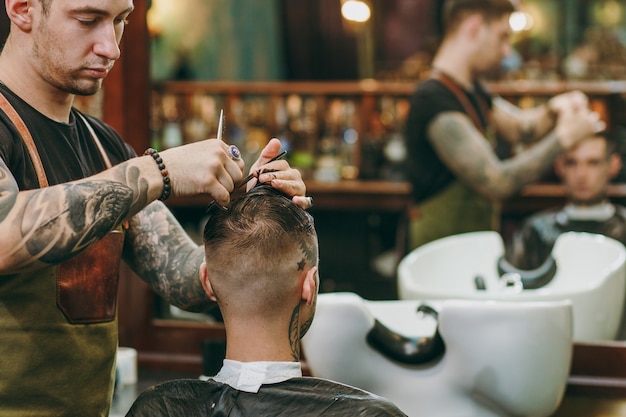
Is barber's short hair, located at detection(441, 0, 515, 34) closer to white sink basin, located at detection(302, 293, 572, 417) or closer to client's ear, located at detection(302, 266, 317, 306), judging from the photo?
white sink basin, located at detection(302, 293, 572, 417)

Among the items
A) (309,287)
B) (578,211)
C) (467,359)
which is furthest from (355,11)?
(309,287)

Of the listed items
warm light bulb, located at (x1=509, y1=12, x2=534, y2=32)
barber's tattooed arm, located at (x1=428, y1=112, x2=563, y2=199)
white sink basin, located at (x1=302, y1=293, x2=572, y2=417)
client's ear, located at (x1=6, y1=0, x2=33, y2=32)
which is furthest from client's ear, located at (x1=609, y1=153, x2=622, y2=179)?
client's ear, located at (x1=6, y1=0, x2=33, y2=32)

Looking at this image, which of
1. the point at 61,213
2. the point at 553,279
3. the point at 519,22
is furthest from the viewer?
the point at 519,22

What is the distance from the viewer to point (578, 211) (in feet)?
9.12

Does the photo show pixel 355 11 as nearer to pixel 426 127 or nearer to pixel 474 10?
pixel 474 10

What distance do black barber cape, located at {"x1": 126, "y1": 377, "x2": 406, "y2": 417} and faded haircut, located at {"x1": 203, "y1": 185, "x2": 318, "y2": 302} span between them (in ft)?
0.54

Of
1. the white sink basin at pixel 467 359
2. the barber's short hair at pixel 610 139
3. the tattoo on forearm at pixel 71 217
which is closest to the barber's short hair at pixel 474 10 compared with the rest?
the barber's short hair at pixel 610 139

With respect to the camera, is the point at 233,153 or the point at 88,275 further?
the point at 88,275

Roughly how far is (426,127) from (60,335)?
1.57 meters

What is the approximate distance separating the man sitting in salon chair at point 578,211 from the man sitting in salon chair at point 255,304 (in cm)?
135

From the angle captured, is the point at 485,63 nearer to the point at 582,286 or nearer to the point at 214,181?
the point at 582,286

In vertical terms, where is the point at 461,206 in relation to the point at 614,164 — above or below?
below

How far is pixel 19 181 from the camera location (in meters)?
1.53

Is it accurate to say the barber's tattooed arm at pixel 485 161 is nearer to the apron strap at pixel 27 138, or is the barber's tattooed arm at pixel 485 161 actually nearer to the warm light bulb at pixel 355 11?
the apron strap at pixel 27 138
